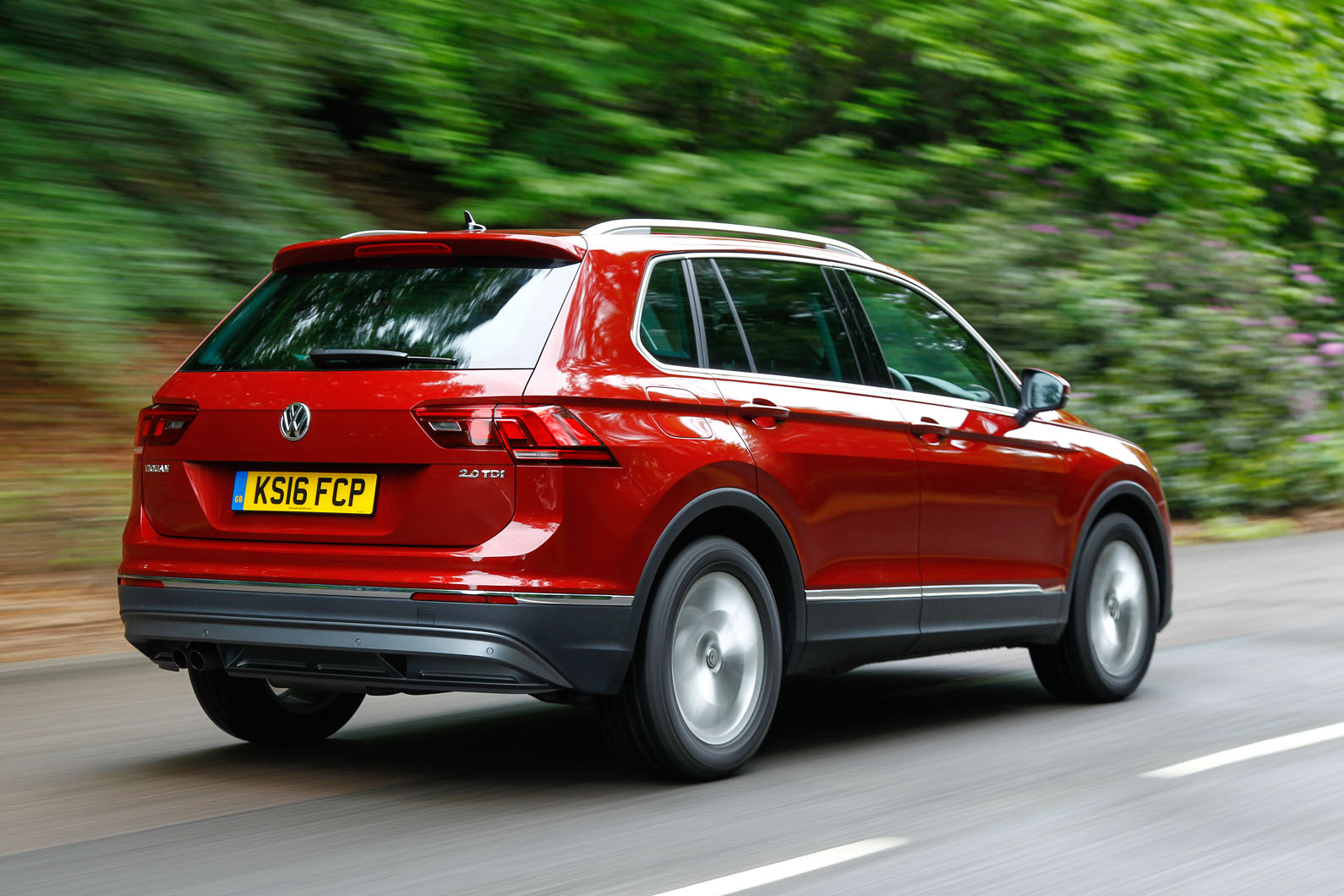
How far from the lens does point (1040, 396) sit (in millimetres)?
6953

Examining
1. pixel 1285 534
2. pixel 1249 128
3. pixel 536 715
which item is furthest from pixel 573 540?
pixel 1249 128

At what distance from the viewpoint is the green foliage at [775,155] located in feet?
35.4

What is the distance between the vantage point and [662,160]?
13.6m

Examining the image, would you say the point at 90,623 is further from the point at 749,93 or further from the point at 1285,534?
the point at 1285,534

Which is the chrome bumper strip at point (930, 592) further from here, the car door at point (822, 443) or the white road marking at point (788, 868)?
the white road marking at point (788, 868)

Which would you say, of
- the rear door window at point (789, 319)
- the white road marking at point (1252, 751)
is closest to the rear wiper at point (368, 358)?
the rear door window at point (789, 319)

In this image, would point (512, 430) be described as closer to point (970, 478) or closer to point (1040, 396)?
point (970, 478)

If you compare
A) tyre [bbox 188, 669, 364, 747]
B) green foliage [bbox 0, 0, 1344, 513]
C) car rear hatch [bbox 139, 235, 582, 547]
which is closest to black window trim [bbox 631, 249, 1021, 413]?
car rear hatch [bbox 139, 235, 582, 547]

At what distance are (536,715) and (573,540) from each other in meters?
2.10

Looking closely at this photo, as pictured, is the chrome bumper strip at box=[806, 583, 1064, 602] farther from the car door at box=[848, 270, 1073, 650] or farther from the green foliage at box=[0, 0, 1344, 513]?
the green foliage at box=[0, 0, 1344, 513]

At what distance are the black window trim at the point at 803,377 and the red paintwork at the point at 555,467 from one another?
0.7 inches

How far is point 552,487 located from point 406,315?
76 cm

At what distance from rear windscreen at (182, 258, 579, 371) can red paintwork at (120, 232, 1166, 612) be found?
0.18 feet

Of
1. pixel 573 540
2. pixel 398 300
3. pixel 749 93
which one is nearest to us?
pixel 573 540
